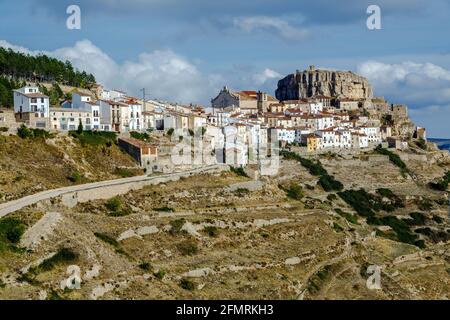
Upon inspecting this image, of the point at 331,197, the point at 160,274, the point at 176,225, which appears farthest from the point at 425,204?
the point at 160,274

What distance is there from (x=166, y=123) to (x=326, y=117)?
35681mm

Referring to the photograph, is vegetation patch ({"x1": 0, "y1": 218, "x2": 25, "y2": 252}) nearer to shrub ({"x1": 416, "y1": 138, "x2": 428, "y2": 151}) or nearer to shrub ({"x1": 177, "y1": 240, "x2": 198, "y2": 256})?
shrub ({"x1": 177, "y1": 240, "x2": 198, "y2": 256})

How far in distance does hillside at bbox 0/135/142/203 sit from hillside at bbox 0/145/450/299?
4.58 m

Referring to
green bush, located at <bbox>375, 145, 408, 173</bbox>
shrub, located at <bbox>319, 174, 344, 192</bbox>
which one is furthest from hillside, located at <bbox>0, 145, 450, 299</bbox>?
green bush, located at <bbox>375, 145, 408, 173</bbox>

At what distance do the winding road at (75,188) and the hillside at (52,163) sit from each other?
3.73 ft

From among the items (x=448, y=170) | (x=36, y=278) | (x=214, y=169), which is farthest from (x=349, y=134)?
(x=36, y=278)

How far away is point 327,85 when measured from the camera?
136m

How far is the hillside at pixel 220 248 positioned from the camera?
115 ft

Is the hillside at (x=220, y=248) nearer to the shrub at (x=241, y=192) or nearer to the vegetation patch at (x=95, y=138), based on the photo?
the shrub at (x=241, y=192)

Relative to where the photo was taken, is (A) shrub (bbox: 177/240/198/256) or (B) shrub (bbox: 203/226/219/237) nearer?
(A) shrub (bbox: 177/240/198/256)

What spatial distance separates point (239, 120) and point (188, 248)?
2024 inches

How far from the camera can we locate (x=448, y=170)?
336 ft

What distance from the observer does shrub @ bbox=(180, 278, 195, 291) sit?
123 ft
